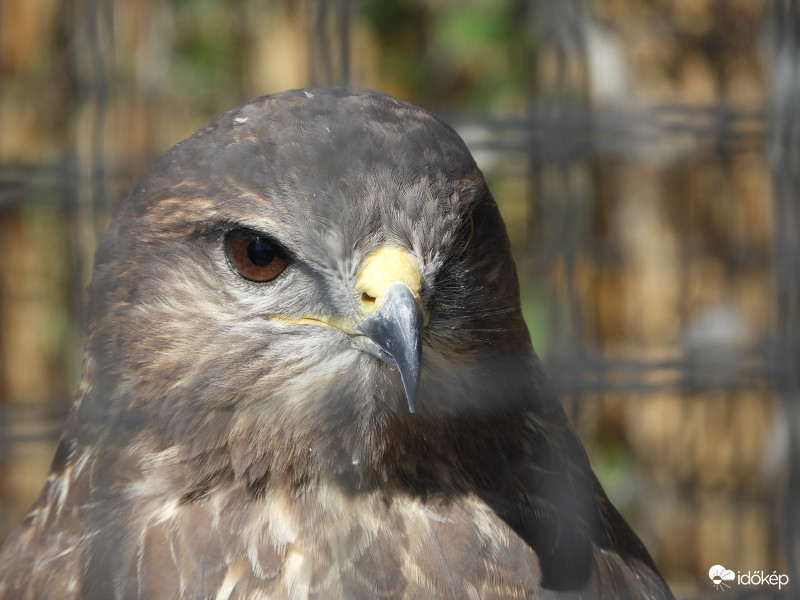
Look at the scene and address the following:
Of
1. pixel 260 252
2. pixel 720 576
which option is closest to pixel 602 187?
pixel 720 576

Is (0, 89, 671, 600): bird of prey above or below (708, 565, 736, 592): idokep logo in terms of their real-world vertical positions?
above

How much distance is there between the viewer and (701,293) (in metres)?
2.98

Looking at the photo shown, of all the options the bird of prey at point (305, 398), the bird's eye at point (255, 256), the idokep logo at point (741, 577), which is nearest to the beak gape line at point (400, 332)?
the bird of prey at point (305, 398)

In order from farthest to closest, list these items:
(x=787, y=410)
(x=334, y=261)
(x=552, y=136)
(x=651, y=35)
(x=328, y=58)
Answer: (x=651, y=35) → (x=787, y=410) → (x=552, y=136) → (x=328, y=58) → (x=334, y=261)

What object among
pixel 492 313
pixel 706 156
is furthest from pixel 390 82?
pixel 492 313

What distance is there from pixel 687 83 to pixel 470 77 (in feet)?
2.07

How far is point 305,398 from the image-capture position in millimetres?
1111

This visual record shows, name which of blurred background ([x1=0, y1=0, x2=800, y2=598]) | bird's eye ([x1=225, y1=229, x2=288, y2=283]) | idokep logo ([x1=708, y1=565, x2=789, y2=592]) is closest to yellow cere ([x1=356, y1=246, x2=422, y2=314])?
bird's eye ([x1=225, y1=229, x2=288, y2=283])

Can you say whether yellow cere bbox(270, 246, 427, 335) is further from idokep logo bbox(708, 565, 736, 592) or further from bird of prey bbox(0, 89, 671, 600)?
idokep logo bbox(708, 565, 736, 592)

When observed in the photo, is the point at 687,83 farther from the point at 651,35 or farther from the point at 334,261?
the point at 334,261

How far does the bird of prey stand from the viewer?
3.57 ft

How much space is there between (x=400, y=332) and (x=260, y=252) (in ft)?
0.69

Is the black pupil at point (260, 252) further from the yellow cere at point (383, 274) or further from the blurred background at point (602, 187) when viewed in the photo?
the blurred background at point (602, 187)

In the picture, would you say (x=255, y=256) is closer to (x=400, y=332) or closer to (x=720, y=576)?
(x=400, y=332)
